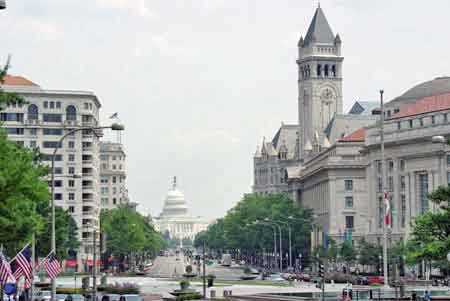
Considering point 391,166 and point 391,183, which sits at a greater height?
point 391,166

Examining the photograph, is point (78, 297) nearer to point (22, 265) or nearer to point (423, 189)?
point (22, 265)

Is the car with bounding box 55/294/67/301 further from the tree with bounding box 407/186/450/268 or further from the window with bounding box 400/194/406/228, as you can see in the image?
the window with bounding box 400/194/406/228

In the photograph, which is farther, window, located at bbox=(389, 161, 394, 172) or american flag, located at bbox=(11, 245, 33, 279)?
window, located at bbox=(389, 161, 394, 172)

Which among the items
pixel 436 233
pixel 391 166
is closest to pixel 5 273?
pixel 436 233

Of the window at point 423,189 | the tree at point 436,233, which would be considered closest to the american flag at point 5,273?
the tree at point 436,233

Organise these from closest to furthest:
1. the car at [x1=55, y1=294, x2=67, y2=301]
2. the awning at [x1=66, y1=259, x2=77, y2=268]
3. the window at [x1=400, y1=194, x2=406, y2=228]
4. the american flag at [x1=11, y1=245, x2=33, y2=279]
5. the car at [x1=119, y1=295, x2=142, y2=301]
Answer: the american flag at [x1=11, y1=245, x2=33, y2=279] < the car at [x1=55, y1=294, x2=67, y2=301] < the car at [x1=119, y1=295, x2=142, y2=301] < the window at [x1=400, y1=194, x2=406, y2=228] < the awning at [x1=66, y1=259, x2=77, y2=268]

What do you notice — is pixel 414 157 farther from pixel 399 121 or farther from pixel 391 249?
pixel 391 249


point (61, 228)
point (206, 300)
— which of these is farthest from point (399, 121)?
point (206, 300)

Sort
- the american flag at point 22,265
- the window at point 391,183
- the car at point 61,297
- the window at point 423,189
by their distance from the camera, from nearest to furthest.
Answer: the american flag at point 22,265 → the car at point 61,297 → the window at point 423,189 → the window at point 391,183

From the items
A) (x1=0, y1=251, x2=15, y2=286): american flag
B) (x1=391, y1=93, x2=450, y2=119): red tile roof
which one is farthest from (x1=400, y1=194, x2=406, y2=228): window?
(x1=0, y1=251, x2=15, y2=286): american flag

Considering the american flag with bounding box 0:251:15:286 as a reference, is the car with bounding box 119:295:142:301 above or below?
below

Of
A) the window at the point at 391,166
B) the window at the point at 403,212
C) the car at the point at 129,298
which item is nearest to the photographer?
the car at the point at 129,298

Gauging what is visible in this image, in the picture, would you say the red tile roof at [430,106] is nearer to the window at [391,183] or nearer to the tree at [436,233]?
the window at [391,183]

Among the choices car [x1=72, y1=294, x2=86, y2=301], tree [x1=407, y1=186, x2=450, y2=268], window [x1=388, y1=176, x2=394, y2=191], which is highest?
window [x1=388, y1=176, x2=394, y2=191]
